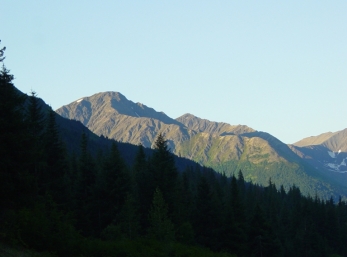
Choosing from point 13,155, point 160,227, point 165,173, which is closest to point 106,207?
point 165,173

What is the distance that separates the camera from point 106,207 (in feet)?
163

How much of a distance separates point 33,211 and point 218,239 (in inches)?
1424

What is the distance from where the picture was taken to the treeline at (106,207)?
1042 inches

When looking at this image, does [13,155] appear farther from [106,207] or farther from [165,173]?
[165,173]

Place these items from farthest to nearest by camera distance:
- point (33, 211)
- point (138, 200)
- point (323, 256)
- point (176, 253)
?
point (323, 256) < point (138, 200) < point (176, 253) < point (33, 211)

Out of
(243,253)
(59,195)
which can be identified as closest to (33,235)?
(59,195)

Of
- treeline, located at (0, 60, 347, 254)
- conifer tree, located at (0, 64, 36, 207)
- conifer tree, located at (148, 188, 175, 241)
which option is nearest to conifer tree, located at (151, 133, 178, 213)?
treeline, located at (0, 60, 347, 254)

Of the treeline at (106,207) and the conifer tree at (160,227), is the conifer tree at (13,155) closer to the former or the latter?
the treeline at (106,207)

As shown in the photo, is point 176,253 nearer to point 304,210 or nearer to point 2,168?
point 2,168

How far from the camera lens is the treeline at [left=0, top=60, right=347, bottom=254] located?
2647 centimetres

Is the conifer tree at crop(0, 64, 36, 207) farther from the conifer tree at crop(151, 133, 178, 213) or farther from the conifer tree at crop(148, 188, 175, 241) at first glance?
the conifer tree at crop(151, 133, 178, 213)

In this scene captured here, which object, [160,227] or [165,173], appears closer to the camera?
[160,227]

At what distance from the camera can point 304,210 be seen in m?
104

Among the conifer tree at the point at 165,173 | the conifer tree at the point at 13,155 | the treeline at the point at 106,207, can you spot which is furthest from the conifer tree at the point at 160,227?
the conifer tree at the point at 13,155
